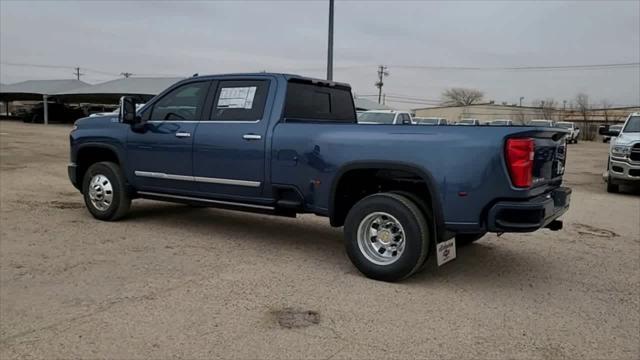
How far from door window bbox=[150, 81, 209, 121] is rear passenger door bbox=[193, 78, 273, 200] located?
0.75ft

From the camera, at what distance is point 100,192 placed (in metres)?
7.54

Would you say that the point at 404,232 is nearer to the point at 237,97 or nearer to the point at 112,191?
the point at 237,97

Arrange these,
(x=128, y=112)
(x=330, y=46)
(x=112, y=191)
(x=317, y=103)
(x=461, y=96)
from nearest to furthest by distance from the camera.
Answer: (x=317, y=103) → (x=128, y=112) → (x=112, y=191) → (x=330, y=46) → (x=461, y=96)

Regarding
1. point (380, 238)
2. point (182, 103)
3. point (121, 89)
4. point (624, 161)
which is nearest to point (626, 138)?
point (624, 161)

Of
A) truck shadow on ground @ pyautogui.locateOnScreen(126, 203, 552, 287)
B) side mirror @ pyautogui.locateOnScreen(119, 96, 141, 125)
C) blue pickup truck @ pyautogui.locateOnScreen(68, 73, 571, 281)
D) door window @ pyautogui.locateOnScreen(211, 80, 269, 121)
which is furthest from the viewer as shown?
side mirror @ pyautogui.locateOnScreen(119, 96, 141, 125)

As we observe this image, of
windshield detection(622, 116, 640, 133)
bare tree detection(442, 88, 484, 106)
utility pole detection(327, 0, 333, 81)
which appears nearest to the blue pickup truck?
windshield detection(622, 116, 640, 133)

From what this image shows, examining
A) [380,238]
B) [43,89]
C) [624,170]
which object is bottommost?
[380,238]

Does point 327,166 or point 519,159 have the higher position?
point 519,159

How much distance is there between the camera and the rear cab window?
20.6 feet

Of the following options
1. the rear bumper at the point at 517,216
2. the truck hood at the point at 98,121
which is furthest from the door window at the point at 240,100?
the rear bumper at the point at 517,216

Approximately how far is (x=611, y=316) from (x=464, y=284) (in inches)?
49.4

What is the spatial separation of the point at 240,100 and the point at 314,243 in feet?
6.25

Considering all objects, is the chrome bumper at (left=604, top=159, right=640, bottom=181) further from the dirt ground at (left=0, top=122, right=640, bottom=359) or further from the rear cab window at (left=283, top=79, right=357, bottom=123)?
the rear cab window at (left=283, top=79, right=357, bottom=123)

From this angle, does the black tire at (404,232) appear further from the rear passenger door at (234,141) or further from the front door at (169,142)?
the front door at (169,142)
